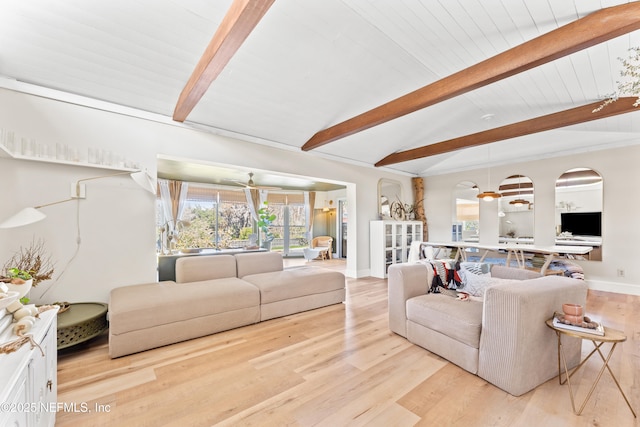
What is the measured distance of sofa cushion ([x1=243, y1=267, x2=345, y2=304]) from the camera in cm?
329

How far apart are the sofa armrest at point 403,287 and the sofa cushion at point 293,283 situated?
1.12m

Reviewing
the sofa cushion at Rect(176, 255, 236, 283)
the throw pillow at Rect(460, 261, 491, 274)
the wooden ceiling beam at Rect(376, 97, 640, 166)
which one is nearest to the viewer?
the throw pillow at Rect(460, 261, 491, 274)

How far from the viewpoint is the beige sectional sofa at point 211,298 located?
2.43 meters

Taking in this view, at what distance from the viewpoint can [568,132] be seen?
4.74m

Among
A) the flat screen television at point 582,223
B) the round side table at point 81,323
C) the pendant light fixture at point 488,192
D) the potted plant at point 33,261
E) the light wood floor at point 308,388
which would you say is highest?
the pendant light fixture at point 488,192

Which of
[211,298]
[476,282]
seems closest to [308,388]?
[211,298]

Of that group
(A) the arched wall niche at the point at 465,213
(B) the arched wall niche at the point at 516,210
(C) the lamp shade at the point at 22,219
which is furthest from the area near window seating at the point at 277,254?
(A) the arched wall niche at the point at 465,213

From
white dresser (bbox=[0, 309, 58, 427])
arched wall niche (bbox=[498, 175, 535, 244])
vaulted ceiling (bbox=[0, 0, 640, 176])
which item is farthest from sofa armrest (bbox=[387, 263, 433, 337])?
arched wall niche (bbox=[498, 175, 535, 244])

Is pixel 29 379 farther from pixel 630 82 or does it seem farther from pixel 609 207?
pixel 609 207

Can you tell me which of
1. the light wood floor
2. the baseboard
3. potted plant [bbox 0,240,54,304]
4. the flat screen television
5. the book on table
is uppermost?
the flat screen television

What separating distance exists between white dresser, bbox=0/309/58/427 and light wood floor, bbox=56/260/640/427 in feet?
1.39

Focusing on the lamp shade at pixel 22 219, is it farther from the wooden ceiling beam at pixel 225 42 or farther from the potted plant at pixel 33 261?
the wooden ceiling beam at pixel 225 42

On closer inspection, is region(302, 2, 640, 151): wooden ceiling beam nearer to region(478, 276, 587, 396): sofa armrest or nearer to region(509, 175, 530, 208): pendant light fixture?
region(478, 276, 587, 396): sofa armrest

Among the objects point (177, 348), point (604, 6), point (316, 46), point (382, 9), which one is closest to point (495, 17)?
point (604, 6)
